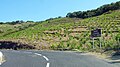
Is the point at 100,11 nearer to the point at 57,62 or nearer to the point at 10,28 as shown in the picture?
the point at 10,28

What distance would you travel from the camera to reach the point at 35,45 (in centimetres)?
4566

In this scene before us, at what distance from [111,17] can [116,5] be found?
1374 centimetres

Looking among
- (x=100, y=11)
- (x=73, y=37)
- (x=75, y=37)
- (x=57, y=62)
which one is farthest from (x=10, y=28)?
(x=57, y=62)

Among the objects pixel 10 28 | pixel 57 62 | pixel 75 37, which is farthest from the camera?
pixel 10 28

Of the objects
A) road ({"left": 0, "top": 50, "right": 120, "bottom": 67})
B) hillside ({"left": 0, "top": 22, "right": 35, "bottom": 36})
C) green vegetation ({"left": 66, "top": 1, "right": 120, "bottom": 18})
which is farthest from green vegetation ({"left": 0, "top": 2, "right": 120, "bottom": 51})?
hillside ({"left": 0, "top": 22, "right": 35, "bottom": 36})

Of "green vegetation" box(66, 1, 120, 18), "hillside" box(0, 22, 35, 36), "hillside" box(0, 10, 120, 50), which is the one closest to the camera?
"hillside" box(0, 10, 120, 50)

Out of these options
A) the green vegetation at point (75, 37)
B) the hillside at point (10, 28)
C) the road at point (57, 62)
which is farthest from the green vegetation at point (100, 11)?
the road at point (57, 62)

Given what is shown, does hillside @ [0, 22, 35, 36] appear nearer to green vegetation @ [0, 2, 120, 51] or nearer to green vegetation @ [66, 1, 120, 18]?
green vegetation @ [66, 1, 120, 18]

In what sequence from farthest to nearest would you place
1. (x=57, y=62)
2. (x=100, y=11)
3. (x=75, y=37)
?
(x=100, y=11)
(x=75, y=37)
(x=57, y=62)

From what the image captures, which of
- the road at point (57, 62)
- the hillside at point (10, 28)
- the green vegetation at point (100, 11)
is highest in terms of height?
the green vegetation at point (100, 11)

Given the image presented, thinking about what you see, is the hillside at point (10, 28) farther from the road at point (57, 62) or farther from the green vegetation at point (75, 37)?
the road at point (57, 62)

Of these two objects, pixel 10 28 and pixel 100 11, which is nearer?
pixel 100 11

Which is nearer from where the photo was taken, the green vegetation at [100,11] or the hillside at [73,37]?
the hillside at [73,37]

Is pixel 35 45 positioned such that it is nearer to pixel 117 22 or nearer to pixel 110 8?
pixel 117 22
